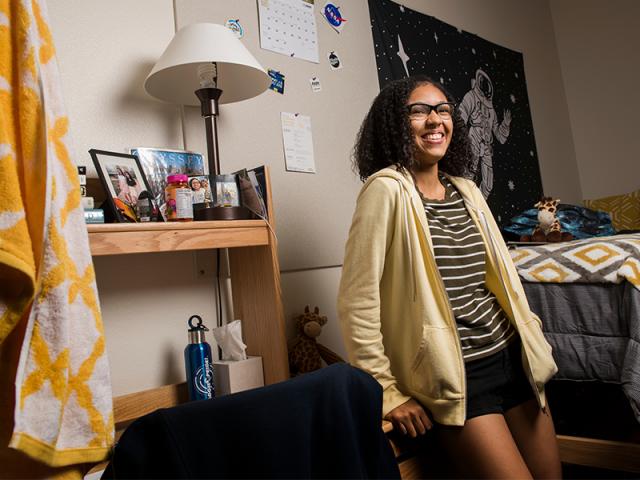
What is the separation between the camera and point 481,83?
127 inches

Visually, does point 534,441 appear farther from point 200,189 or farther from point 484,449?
point 200,189

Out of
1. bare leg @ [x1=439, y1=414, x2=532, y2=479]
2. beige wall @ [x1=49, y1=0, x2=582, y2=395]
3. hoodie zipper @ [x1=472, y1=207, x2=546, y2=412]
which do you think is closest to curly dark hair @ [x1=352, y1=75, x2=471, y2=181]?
hoodie zipper @ [x1=472, y1=207, x2=546, y2=412]

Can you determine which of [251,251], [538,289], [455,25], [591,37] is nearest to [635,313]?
[538,289]

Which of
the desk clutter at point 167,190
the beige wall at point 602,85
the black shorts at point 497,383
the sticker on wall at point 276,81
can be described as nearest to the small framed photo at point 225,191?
the desk clutter at point 167,190

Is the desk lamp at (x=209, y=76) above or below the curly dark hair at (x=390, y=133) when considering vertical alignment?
above

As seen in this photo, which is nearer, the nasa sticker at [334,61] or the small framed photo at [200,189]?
the small framed photo at [200,189]

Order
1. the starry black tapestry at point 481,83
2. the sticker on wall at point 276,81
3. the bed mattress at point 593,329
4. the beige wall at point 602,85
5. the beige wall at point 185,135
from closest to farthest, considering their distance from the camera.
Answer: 1. the beige wall at point 185,135
2. the bed mattress at point 593,329
3. the sticker on wall at point 276,81
4. the starry black tapestry at point 481,83
5. the beige wall at point 602,85

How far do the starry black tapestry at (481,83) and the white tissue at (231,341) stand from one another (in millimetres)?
1395

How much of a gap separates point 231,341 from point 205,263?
0.94ft

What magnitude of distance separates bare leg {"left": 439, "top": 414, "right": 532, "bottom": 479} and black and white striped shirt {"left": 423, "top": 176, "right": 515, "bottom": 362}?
157 millimetres

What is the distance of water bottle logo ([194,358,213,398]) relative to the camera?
156 cm

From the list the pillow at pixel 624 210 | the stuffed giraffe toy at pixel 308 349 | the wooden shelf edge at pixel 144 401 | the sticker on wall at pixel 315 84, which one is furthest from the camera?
the pillow at pixel 624 210

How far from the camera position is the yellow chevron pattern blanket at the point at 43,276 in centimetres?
76

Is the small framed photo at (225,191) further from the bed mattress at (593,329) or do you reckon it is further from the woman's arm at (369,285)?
the bed mattress at (593,329)
